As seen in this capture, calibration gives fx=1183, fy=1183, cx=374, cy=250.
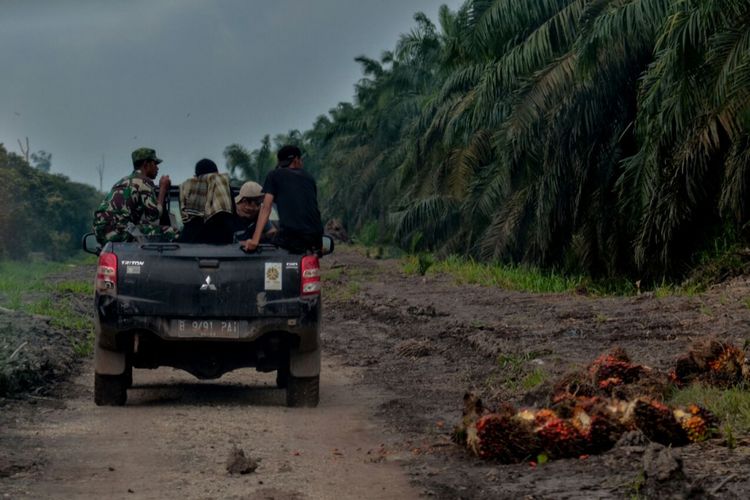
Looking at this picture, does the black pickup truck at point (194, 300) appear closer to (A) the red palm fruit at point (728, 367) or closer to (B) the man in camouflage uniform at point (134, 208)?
(B) the man in camouflage uniform at point (134, 208)


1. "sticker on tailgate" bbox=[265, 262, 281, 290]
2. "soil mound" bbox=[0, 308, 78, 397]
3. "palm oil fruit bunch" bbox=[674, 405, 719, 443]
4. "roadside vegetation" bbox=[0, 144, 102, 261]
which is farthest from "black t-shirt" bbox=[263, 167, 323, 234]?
"roadside vegetation" bbox=[0, 144, 102, 261]

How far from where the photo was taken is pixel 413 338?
15.1 m

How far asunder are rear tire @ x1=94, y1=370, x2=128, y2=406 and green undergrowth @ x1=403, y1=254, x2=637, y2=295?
1056 centimetres

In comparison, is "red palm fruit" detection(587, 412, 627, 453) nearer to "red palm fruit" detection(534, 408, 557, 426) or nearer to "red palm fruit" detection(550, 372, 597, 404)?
"red palm fruit" detection(534, 408, 557, 426)

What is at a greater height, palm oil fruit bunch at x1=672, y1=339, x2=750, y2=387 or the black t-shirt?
the black t-shirt

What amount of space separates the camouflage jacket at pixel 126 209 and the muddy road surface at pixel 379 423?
143 centimetres

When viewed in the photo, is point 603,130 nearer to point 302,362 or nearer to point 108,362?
point 302,362

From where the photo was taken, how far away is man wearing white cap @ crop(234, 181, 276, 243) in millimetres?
10227

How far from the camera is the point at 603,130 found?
65.6ft

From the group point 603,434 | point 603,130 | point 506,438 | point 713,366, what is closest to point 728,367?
point 713,366

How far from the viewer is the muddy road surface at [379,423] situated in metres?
6.22

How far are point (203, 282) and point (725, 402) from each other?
3.97 metres

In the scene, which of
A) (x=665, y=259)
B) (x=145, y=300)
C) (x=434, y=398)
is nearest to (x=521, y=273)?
(x=665, y=259)

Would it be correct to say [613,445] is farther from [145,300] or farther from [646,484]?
[145,300]
